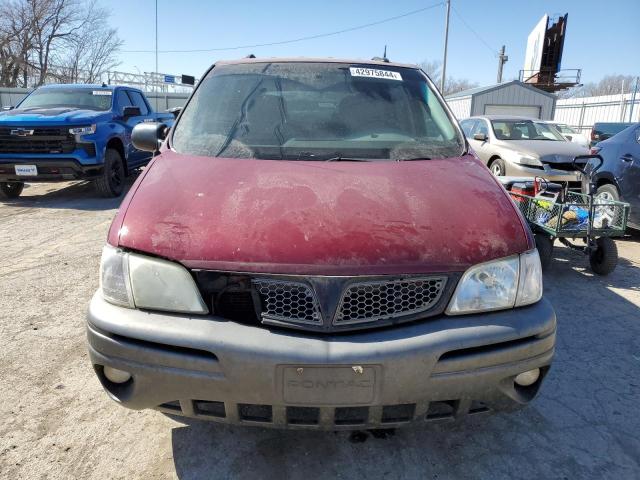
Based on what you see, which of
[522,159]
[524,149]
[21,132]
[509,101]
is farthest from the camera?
[509,101]

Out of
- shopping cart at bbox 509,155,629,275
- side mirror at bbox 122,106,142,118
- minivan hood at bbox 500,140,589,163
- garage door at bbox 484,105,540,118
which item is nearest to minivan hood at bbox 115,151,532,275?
shopping cart at bbox 509,155,629,275

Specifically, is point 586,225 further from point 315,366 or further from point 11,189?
point 11,189

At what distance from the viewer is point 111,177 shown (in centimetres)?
809

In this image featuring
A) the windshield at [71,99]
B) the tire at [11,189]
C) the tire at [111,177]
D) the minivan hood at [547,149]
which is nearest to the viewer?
the tire at [111,177]

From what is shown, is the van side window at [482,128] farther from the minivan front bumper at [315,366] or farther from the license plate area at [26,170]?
the minivan front bumper at [315,366]

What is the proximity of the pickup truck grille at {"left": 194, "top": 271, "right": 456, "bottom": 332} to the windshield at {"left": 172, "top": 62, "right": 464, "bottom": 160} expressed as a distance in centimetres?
92

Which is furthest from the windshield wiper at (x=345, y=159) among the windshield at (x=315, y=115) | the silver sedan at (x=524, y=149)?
the silver sedan at (x=524, y=149)

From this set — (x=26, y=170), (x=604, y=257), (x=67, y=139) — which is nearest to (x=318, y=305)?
(x=604, y=257)

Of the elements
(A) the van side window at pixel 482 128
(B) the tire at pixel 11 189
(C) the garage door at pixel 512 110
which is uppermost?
(C) the garage door at pixel 512 110

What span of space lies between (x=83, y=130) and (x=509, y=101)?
25.7 m

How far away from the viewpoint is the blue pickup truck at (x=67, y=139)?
287 inches

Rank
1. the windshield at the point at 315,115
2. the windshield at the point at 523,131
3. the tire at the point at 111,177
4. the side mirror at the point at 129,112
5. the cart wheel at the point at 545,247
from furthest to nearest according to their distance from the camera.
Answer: the windshield at the point at 523,131
the side mirror at the point at 129,112
the tire at the point at 111,177
the cart wheel at the point at 545,247
the windshield at the point at 315,115

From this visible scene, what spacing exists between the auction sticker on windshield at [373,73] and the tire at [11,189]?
292 inches

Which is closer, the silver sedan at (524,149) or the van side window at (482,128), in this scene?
the silver sedan at (524,149)
